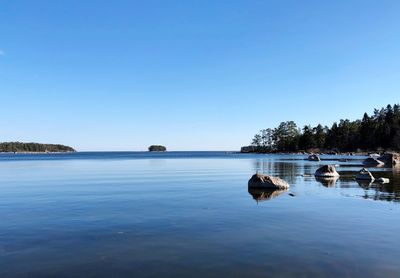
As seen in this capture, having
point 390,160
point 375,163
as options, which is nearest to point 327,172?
point 375,163

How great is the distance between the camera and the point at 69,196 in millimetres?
33500

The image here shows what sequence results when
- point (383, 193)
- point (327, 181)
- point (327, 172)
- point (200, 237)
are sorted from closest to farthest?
point (200, 237) → point (383, 193) → point (327, 181) → point (327, 172)

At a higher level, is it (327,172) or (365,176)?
(327,172)

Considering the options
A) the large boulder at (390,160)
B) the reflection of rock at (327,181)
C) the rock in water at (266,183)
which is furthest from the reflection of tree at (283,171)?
the large boulder at (390,160)

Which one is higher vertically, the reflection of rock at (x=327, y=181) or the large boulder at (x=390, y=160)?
the large boulder at (x=390, y=160)

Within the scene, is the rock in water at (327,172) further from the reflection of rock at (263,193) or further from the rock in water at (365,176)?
the reflection of rock at (263,193)

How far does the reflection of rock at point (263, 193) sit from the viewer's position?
3161 centimetres

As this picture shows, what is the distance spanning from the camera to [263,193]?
35.0 metres

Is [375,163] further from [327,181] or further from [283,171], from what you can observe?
[327,181]

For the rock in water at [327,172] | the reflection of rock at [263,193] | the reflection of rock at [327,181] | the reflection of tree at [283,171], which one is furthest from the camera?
the reflection of tree at [283,171]

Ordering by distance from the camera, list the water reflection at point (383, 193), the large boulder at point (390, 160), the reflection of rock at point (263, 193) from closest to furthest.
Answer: the water reflection at point (383, 193) < the reflection of rock at point (263, 193) < the large boulder at point (390, 160)

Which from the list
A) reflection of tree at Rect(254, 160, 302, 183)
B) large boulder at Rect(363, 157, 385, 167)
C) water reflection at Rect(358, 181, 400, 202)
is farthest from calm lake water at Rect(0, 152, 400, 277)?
large boulder at Rect(363, 157, 385, 167)

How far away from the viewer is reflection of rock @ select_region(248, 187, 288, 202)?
31609 millimetres

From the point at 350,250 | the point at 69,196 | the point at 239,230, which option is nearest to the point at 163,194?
the point at 69,196
